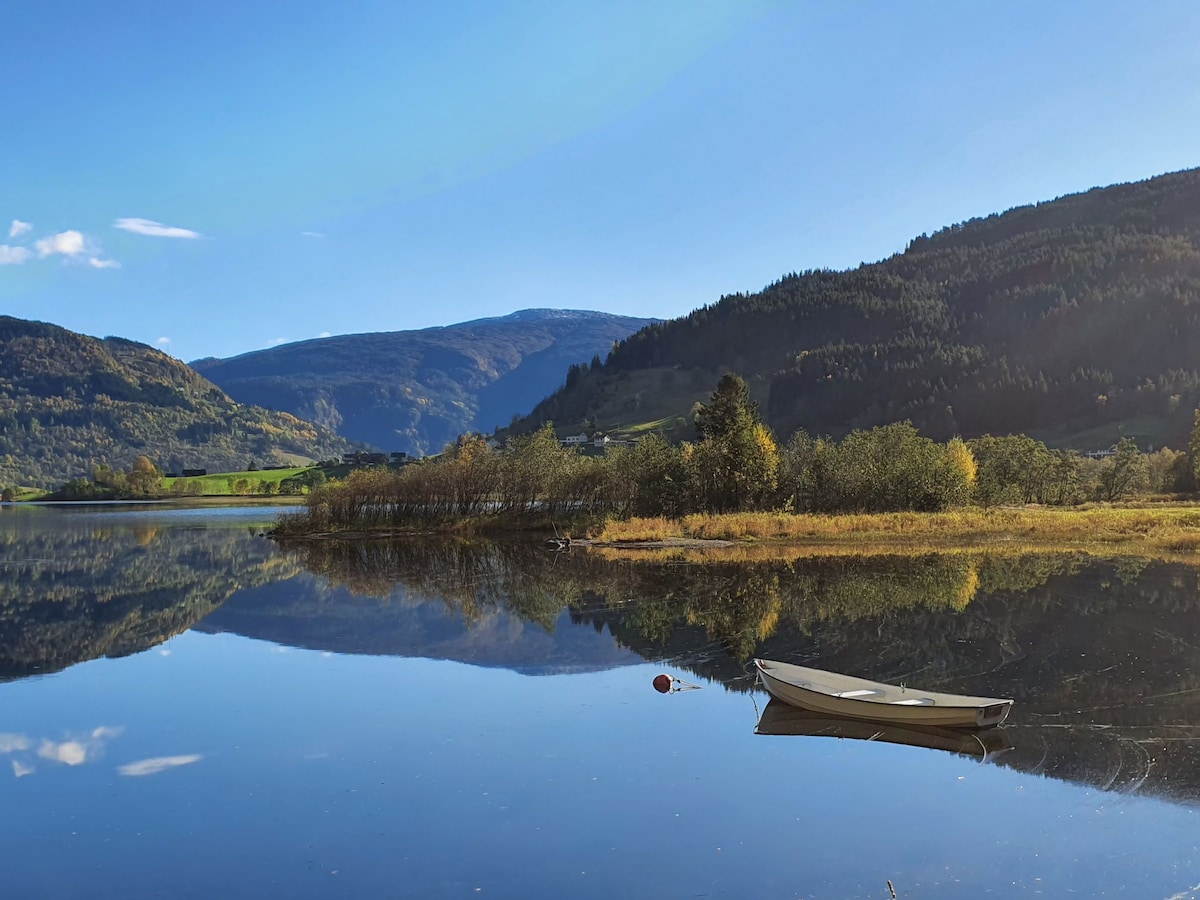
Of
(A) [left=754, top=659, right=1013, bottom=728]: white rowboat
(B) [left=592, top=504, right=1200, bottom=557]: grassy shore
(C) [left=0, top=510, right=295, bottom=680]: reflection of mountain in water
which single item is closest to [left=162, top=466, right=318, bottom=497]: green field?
(C) [left=0, top=510, right=295, bottom=680]: reflection of mountain in water

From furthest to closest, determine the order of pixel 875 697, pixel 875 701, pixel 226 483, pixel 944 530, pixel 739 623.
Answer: pixel 226 483
pixel 944 530
pixel 739 623
pixel 875 697
pixel 875 701

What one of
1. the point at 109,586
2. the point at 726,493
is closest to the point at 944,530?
the point at 726,493

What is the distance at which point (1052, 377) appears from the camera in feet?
624

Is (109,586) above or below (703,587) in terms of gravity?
above

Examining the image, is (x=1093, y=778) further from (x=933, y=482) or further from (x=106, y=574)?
(x=933, y=482)

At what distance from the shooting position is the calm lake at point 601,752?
12.3 m

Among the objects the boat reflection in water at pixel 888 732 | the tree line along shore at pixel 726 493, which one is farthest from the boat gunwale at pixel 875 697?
the tree line along shore at pixel 726 493

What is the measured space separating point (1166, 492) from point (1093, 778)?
302ft

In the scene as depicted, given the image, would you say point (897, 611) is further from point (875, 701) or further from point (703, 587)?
point (875, 701)

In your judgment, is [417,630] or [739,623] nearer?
[739,623]

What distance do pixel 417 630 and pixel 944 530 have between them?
3663 centimetres

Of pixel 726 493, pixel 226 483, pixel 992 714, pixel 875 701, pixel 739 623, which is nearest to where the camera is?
pixel 992 714

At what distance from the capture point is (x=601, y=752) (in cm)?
1728

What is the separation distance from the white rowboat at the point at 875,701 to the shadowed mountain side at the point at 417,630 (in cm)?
594
